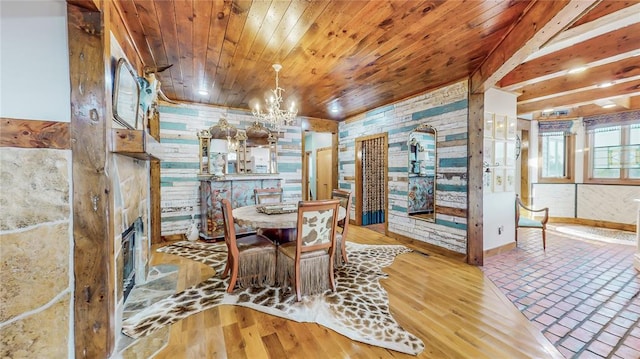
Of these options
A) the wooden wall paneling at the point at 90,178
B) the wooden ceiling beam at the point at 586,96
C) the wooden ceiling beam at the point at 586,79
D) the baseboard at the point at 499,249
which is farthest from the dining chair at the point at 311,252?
the wooden ceiling beam at the point at 586,96

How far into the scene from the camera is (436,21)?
2.03 metres

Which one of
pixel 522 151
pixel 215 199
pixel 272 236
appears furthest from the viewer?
pixel 522 151

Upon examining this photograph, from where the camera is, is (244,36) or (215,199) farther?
(215,199)

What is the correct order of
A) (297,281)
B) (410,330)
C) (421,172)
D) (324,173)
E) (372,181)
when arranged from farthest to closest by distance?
1. (324,173)
2. (372,181)
3. (421,172)
4. (297,281)
5. (410,330)

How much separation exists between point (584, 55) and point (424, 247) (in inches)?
118

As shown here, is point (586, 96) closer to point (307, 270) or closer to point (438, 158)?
point (438, 158)

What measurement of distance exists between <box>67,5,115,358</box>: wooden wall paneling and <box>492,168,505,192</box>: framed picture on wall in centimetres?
430

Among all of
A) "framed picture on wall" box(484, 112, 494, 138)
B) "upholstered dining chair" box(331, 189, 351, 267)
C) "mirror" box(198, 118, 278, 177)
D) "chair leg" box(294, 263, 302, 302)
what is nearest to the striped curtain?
"mirror" box(198, 118, 278, 177)

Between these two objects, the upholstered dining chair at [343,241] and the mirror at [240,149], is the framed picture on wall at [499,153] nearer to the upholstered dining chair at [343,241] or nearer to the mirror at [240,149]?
the upholstered dining chair at [343,241]

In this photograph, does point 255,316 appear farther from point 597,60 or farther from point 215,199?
point 597,60

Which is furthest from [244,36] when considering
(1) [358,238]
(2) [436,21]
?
(1) [358,238]

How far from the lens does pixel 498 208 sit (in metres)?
3.60

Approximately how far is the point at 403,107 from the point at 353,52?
206cm

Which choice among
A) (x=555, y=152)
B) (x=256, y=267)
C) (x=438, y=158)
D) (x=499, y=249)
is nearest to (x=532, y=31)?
(x=438, y=158)
